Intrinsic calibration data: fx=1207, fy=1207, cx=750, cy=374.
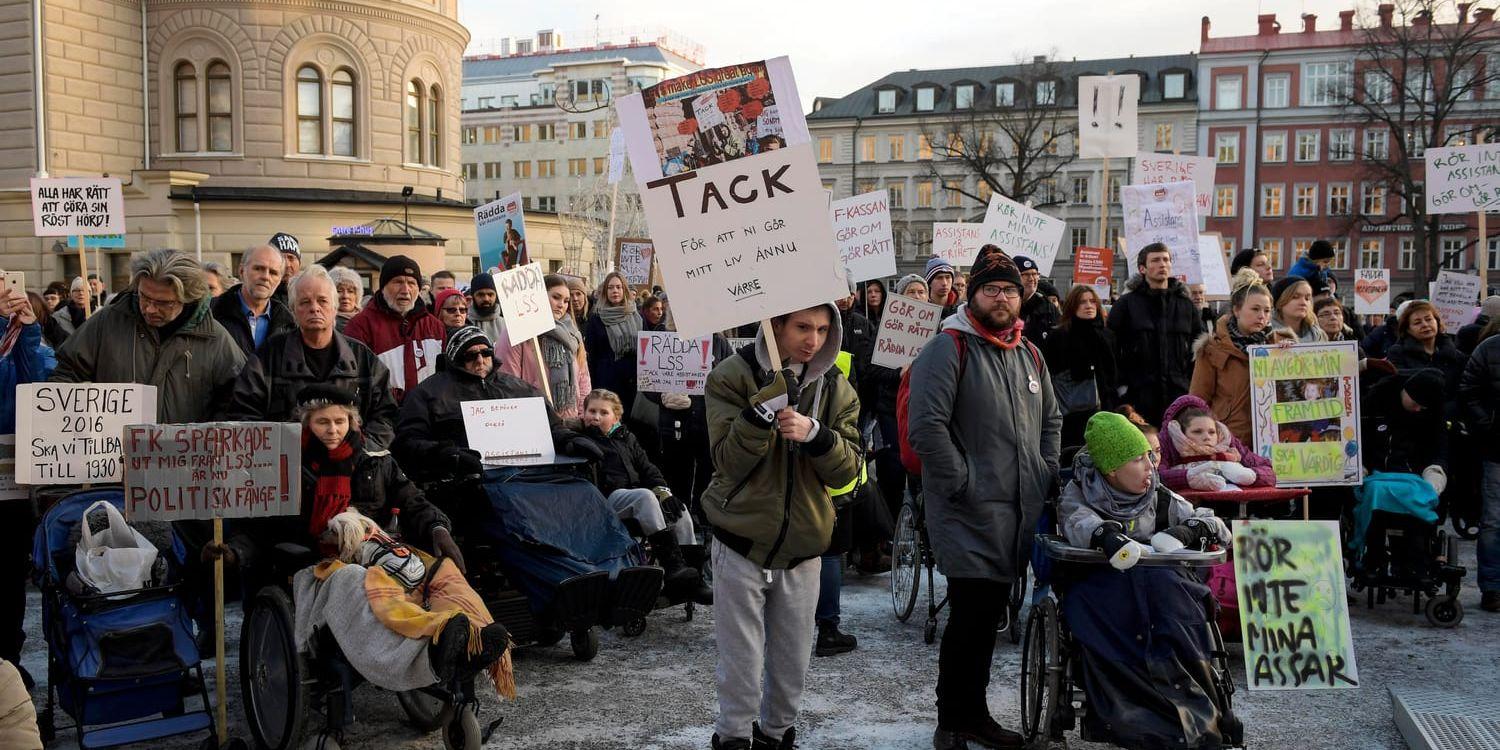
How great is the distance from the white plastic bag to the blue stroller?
0.26 ft

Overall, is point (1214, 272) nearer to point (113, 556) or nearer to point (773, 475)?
point (773, 475)

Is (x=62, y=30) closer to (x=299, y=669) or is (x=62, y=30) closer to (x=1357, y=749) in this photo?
(x=299, y=669)

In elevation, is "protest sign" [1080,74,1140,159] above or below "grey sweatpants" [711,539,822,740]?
above

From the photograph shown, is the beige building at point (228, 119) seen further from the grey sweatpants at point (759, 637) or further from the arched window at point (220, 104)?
the grey sweatpants at point (759, 637)

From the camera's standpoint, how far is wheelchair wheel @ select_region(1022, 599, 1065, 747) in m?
4.80

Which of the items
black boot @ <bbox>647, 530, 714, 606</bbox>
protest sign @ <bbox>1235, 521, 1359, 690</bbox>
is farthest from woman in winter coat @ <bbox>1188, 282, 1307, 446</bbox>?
black boot @ <bbox>647, 530, 714, 606</bbox>

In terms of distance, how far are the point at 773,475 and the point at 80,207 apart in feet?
34.7

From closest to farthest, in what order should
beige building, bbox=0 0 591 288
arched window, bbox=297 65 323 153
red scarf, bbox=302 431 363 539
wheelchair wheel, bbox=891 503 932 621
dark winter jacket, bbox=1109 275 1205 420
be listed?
red scarf, bbox=302 431 363 539
wheelchair wheel, bbox=891 503 932 621
dark winter jacket, bbox=1109 275 1205 420
beige building, bbox=0 0 591 288
arched window, bbox=297 65 323 153

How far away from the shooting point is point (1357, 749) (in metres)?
5.41

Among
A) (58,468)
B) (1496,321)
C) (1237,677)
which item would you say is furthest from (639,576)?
(1496,321)

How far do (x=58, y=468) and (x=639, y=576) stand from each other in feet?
9.00

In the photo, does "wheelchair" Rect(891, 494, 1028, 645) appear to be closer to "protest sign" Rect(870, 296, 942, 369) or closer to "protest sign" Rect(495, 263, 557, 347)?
"protest sign" Rect(870, 296, 942, 369)

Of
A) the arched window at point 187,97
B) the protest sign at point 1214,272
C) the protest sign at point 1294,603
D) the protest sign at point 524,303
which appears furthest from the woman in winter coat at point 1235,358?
the arched window at point 187,97

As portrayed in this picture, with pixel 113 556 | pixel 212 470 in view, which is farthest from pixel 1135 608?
pixel 113 556
